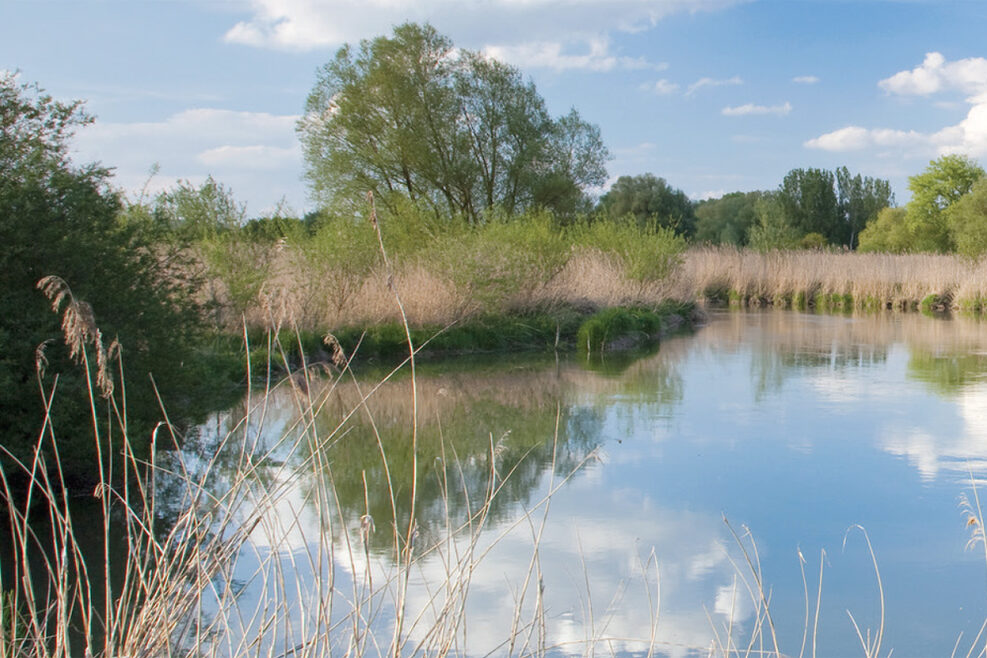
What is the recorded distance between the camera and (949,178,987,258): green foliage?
83.9 feet

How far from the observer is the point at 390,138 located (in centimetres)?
2105

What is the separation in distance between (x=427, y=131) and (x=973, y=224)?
16196 millimetres

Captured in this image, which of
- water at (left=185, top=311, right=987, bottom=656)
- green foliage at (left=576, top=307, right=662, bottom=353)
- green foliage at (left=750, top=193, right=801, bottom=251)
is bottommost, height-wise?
water at (left=185, top=311, right=987, bottom=656)

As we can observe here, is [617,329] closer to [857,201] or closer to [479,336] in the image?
[479,336]

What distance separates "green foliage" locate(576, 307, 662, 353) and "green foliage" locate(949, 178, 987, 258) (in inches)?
543

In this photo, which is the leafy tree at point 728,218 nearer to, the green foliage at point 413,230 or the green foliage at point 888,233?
the green foliage at point 888,233

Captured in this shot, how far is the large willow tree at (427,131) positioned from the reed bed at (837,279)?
4.30 meters

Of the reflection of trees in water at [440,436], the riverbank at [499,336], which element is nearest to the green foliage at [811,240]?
the riverbank at [499,336]

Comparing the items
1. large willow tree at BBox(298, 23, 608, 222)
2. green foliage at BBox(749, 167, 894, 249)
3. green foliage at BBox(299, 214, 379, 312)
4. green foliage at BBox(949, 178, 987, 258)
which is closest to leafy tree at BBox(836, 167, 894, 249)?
green foliage at BBox(749, 167, 894, 249)

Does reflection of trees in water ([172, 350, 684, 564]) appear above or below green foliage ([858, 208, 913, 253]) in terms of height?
below

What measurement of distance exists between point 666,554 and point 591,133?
21.3 metres

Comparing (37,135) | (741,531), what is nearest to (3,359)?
(37,135)

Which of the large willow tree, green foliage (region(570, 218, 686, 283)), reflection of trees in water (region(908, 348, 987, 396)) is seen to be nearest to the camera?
reflection of trees in water (region(908, 348, 987, 396))

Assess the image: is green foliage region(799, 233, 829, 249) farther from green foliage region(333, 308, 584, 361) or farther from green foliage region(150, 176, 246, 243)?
green foliage region(150, 176, 246, 243)
